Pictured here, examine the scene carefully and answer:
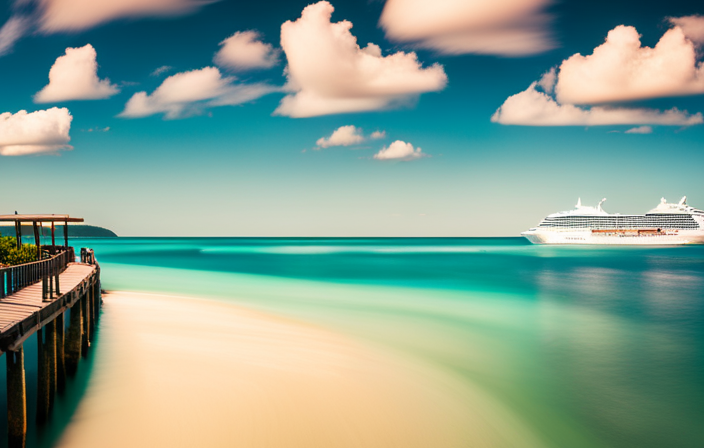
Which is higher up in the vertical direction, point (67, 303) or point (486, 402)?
point (67, 303)

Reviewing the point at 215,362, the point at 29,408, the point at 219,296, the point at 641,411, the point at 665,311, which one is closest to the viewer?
the point at 29,408

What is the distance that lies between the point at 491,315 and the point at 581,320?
379 centimetres

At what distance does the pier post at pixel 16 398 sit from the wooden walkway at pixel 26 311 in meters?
0.30

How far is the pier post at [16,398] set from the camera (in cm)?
708

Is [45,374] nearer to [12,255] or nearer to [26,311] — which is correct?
[26,311]

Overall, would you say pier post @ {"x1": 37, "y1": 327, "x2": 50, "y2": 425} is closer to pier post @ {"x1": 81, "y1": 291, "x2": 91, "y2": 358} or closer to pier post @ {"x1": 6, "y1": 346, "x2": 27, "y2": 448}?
pier post @ {"x1": 6, "y1": 346, "x2": 27, "y2": 448}

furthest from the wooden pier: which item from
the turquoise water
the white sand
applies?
the turquoise water

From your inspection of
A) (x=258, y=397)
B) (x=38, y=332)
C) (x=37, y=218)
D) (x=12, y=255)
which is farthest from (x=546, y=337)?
(x=37, y=218)

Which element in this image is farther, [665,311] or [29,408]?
[665,311]

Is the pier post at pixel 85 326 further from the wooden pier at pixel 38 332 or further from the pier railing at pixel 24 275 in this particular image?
the pier railing at pixel 24 275

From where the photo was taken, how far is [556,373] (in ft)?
42.2

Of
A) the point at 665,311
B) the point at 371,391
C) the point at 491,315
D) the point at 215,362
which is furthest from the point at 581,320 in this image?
the point at 215,362

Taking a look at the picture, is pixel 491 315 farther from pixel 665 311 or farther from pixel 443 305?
pixel 665 311

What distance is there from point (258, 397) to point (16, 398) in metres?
4.36
